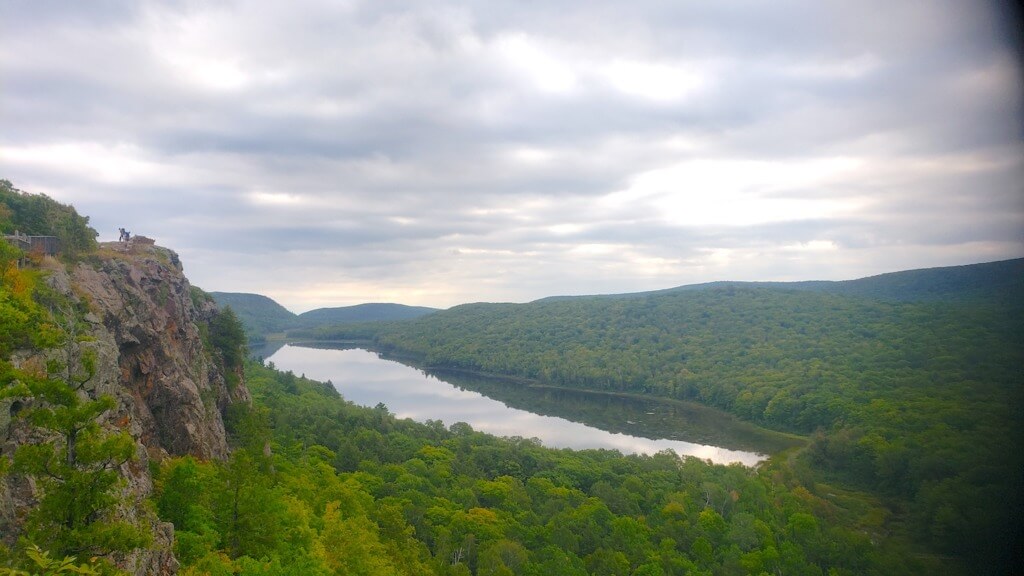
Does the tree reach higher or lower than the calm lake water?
higher

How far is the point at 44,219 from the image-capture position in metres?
20.0

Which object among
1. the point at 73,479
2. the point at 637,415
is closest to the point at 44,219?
the point at 73,479

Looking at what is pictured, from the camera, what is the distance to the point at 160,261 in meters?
28.5

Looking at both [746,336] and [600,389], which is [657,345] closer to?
[746,336]

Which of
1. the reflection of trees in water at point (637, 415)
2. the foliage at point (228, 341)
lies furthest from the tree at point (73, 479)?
the reflection of trees in water at point (637, 415)

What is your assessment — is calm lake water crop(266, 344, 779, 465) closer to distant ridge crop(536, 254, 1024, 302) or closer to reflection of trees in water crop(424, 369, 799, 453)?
reflection of trees in water crop(424, 369, 799, 453)

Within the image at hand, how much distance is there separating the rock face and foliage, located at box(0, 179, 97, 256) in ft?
3.09

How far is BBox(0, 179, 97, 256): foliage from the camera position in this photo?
19656 mm

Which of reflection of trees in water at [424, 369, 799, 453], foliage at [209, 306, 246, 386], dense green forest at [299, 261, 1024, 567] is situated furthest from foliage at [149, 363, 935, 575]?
reflection of trees in water at [424, 369, 799, 453]

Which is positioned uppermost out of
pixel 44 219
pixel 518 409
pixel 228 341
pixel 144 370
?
pixel 44 219

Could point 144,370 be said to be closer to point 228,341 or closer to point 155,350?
point 155,350

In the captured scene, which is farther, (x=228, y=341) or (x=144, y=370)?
(x=228, y=341)

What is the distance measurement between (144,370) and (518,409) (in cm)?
7305

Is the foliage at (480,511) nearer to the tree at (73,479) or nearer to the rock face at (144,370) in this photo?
the rock face at (144,370)
